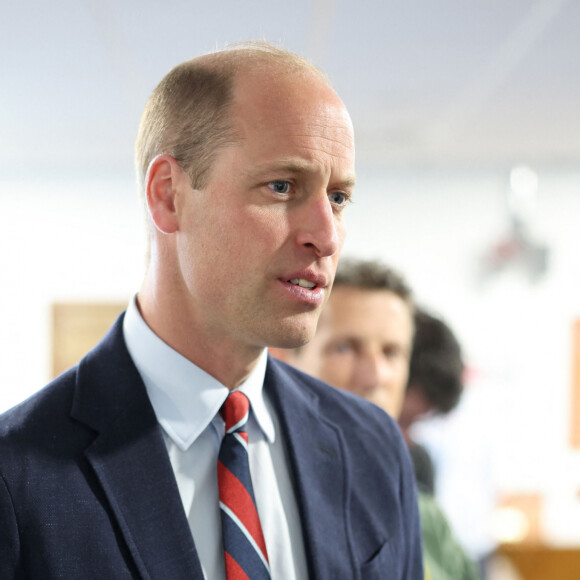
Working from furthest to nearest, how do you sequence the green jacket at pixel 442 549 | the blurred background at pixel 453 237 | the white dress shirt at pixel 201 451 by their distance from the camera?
the blurred background at pixel 453 237, the green jacket at pixel 442 549, the white dress shirt at pixel 201 451

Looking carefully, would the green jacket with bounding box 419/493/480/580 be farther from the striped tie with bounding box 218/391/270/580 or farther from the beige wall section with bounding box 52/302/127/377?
the beige wall section with bounding box 52/302/127/377

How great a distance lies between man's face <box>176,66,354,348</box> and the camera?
88 cm

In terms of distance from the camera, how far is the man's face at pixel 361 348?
5.29ft

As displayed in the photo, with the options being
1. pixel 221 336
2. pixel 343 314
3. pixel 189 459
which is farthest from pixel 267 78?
pixel 343 314

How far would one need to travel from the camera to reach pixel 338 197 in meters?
0.96

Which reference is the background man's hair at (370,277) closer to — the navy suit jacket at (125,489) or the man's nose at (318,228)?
the navy suit jacket at (125,489)

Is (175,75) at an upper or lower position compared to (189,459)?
upper

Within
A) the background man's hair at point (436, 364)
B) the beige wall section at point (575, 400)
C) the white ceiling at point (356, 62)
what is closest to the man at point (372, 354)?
the background man's hair at point (436, 364)

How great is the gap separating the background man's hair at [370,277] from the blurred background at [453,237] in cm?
250

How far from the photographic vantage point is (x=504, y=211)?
242 inches

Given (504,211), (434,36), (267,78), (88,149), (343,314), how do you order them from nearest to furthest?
1. (267,78)
2. (343,314)
3. (434,36)
4. (88,149)
5. (504,211)

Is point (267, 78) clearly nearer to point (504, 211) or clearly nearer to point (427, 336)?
point (427, 336)

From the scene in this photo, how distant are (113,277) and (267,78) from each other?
5.50m

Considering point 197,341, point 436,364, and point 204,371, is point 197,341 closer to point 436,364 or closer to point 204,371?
point 204,371
